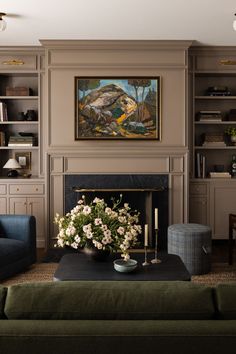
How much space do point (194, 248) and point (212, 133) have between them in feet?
6.84

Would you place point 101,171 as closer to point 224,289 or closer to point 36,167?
point 36,167

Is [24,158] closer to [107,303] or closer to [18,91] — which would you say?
[18,91]

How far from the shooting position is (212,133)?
19.7ft

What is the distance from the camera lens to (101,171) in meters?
5.46

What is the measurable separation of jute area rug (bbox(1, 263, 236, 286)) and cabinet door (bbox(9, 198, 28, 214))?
933 millimetres

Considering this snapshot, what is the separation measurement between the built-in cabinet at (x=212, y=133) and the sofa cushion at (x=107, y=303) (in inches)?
165

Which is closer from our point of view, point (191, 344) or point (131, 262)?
point (191, 344)

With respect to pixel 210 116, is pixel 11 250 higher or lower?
lower

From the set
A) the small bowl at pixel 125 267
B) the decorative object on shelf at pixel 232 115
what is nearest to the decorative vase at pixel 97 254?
the small bowl at pixel 125 267

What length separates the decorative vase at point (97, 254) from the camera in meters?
3.50

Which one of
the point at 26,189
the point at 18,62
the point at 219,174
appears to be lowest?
the point at 26,189

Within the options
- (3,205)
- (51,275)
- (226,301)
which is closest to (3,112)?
(3,205)

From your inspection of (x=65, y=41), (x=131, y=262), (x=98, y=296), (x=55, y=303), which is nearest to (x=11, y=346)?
(x=55, y=303)
